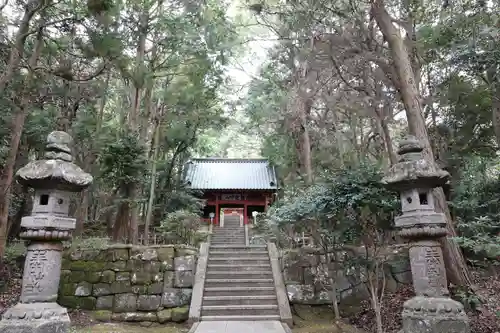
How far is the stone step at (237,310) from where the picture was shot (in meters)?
7.01

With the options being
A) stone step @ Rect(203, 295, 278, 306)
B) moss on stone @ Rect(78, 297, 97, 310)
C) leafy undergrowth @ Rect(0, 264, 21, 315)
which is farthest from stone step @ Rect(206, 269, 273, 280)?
leafy undergrowth @ Rect(0, 264, 21, 315)

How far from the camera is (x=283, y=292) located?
7.55 m

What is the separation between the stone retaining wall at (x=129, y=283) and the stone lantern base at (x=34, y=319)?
9.63 feet

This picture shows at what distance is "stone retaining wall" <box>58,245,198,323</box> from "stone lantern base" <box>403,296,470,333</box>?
454 cm

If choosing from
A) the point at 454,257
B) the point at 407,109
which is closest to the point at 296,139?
the point at 407,109

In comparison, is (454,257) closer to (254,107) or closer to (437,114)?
(437,114)

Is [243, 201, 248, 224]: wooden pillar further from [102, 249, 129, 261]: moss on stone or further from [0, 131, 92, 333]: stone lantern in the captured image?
[0, 131, 92, 333]: stone lantern

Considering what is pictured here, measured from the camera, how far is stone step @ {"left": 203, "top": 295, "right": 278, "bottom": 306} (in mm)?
7320

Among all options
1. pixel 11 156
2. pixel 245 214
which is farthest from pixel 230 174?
pixel 11 156

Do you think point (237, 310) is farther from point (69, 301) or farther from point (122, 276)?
point (69, 301)

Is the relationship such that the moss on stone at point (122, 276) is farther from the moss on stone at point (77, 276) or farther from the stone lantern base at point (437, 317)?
the stone lantern base at point (437, 317)

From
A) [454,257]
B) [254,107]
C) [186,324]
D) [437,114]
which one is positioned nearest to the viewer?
[454,257]

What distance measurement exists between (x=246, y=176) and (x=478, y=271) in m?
13.8

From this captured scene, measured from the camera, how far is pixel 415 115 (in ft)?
21.0
